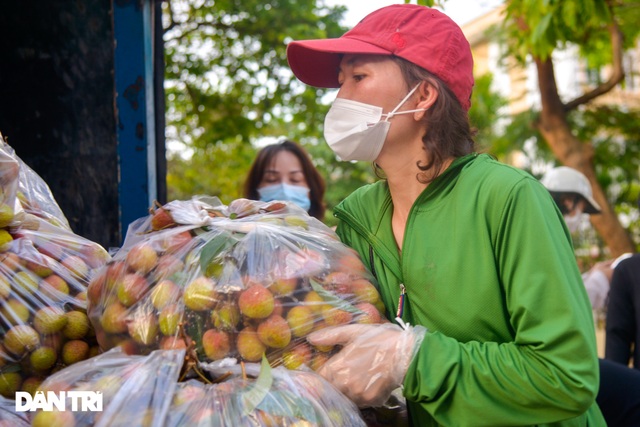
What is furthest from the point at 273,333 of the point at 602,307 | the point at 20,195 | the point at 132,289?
the point at 602,307

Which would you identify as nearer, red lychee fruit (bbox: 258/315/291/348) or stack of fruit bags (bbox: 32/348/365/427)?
stack of fruit bags (bbox: 32/348/365/427)

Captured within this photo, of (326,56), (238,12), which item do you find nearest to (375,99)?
(326,56)

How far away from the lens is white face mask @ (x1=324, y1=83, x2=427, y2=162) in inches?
70.6

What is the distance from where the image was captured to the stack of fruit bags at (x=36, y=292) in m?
1.57

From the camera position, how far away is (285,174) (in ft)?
13.5

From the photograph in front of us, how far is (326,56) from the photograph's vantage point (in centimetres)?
193

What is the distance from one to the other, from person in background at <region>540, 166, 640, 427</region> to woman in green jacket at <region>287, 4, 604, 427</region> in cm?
38

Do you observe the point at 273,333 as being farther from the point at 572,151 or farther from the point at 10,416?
the point at 572,151

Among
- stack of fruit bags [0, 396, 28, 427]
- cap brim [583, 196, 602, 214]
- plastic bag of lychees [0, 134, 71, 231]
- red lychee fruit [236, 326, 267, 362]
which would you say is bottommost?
cap brim [583, 196, 602, 214]

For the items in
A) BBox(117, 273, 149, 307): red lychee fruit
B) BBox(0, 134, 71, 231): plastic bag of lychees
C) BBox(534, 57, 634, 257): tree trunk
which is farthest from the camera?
BBox(534, 57, 634, 257): tree trunk

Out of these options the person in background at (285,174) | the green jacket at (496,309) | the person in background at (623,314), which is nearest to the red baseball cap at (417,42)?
the green jacket at (496,309)

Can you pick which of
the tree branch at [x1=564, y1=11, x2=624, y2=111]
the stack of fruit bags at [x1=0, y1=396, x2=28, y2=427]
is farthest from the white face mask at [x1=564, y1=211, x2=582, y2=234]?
the stack of fruit bags at [x1=0, y1=396, x2=28, y2=427]

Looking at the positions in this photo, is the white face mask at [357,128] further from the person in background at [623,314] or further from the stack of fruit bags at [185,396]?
the person in background at [623,314]

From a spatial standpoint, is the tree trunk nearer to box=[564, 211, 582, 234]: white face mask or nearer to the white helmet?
the white helmet
